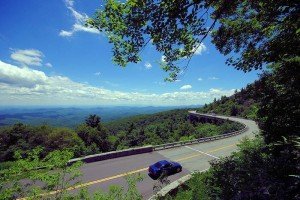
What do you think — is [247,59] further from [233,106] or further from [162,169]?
[233,106]

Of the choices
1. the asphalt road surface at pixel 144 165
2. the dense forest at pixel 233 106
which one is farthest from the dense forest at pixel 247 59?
the dense forest at pixel 233 106

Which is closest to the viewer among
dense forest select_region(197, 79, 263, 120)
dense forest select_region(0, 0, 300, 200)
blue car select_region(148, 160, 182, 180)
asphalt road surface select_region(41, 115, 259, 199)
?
dense forest select_region(0, 0, 300, 200)

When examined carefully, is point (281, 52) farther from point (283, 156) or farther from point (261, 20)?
point (283, 156)

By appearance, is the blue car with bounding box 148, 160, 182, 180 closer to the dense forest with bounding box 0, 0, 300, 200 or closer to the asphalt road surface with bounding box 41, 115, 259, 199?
the asphalt road surface with bounding box 41, 115, 259, 199

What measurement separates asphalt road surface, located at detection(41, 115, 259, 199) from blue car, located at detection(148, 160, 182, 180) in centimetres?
41

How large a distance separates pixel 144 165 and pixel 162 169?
11.0 feet

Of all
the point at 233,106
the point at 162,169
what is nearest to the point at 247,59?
the point at 162,169

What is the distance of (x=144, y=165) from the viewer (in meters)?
24.0

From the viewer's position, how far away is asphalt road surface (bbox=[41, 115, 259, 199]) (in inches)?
760

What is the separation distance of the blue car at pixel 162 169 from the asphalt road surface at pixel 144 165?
411 millimetres

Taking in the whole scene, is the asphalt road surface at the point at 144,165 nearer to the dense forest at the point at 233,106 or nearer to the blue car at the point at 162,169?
the blue car at the point at 162,169

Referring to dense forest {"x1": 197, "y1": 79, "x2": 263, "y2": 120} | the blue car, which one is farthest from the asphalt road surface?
dense forest {"x1": 197, "y1": 79, "x2": 263, "y2": 120}

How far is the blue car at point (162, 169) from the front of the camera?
20828 mm

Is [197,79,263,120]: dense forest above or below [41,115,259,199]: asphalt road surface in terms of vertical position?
above
